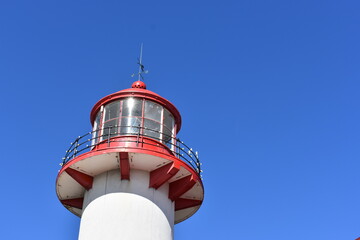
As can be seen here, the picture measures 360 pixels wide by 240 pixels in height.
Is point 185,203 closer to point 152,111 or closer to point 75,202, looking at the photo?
point 152,111

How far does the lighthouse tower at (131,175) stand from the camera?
58.6ft

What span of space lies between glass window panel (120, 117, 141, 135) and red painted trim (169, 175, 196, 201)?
2.37 meters

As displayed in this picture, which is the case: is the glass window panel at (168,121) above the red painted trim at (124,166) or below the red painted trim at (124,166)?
above

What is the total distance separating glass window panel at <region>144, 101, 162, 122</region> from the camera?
2023cm

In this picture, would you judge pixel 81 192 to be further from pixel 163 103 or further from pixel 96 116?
pixel 163 103

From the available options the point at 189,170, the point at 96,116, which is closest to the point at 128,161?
the point at 189,170

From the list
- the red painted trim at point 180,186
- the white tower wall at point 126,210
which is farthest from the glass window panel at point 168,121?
the white tower wall at point 126,210

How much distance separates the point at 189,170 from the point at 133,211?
2.56 m

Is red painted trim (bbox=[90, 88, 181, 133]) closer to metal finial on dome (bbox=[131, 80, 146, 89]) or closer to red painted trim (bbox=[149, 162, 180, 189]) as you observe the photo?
metal finial on dome (bbox=[131, 80, 146, 89])

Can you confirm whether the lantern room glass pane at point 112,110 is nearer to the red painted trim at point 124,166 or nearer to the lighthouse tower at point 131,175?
the lighthouse tower at point 131,175

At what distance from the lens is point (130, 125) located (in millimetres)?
19750

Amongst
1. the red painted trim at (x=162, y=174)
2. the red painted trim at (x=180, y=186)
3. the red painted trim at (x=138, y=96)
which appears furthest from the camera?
the red painted trim at (x=138, y=96)

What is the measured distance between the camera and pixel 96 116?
69.6 feet

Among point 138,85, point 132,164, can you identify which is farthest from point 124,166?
point 138,85
